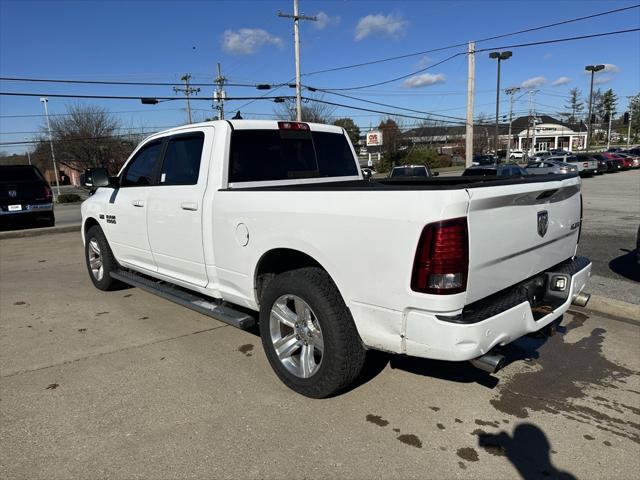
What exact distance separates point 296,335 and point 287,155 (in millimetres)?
1850

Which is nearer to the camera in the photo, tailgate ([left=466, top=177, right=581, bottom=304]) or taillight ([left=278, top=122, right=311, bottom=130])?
tailgate ([left=466, top=177, right=581, bottom=304])

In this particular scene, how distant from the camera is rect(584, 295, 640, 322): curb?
188 inches

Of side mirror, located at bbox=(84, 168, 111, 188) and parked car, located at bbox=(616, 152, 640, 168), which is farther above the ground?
side mirror, located at bbox=(84, 168, 111, 188)

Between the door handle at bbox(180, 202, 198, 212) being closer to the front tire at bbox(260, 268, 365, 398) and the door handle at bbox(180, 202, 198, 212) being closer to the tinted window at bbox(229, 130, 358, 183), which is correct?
the tinted window at bbox(229, 130, 358, 183)

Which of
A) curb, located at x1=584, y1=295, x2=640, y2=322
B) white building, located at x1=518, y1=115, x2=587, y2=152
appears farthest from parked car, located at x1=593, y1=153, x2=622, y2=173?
white building, located at x1=518, y1=115, x2=587, y2=152

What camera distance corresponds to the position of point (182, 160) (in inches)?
172

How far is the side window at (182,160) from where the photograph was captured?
163 inches

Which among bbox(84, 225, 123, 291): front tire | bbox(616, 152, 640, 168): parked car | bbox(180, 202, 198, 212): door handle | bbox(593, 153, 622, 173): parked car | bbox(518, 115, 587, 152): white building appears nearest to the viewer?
bbox(180, 202, 198, 212): door handle

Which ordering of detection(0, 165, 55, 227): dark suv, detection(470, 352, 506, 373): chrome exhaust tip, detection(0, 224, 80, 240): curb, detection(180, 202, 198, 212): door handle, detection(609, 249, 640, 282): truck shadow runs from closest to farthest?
1. detection(470, 352, 506, 373): chrome exhaust tip
2. detection(180, 202, 198, 212): door handle
3. detection(609, 249, 640, 282): truck shadow
4. detection(0, 224, 80, 240): curb
5. detection(0, 165, 55, 227): dark suv

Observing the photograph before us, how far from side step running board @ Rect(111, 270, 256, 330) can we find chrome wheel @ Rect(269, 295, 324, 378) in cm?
34

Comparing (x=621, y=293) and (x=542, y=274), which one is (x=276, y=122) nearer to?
(x=542, y=274)

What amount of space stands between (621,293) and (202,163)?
189 inches

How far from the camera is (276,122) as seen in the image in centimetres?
446

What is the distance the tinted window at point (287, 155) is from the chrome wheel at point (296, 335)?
1246 millimetres
